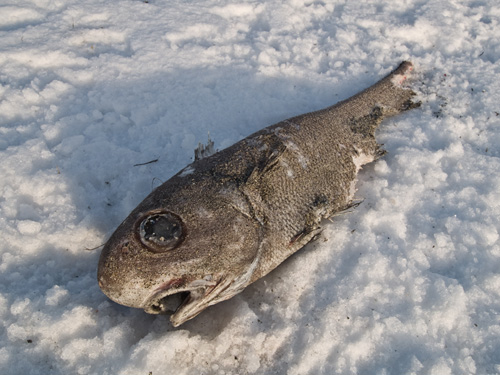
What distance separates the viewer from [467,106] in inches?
176

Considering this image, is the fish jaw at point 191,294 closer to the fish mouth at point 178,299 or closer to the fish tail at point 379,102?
the fish mouth at point 178,299

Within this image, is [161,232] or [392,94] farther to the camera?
[392,94]

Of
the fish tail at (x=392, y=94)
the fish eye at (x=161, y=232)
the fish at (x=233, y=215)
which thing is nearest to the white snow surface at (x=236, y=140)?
the fish tail at (x=392, y=94)

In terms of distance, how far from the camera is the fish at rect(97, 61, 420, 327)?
2508 millimetres

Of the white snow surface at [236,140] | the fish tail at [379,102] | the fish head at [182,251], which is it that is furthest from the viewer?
the fish tail at [379,102]

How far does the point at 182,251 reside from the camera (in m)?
2.54

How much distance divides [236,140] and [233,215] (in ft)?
4.87

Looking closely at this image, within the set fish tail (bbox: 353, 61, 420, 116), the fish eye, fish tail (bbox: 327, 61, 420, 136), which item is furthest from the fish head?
fish tail (bbox: 353, 61, 420, 116)

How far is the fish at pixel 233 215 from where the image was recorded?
2.51 metres

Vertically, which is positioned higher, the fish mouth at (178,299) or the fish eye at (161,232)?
the fish eye at (161,232)

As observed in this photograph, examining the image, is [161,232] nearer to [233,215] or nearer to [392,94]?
[233,215]

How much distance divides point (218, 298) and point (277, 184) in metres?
0.98

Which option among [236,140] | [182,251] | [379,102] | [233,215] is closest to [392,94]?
[379,102]

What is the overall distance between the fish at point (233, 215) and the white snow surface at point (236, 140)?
0.28 metres
